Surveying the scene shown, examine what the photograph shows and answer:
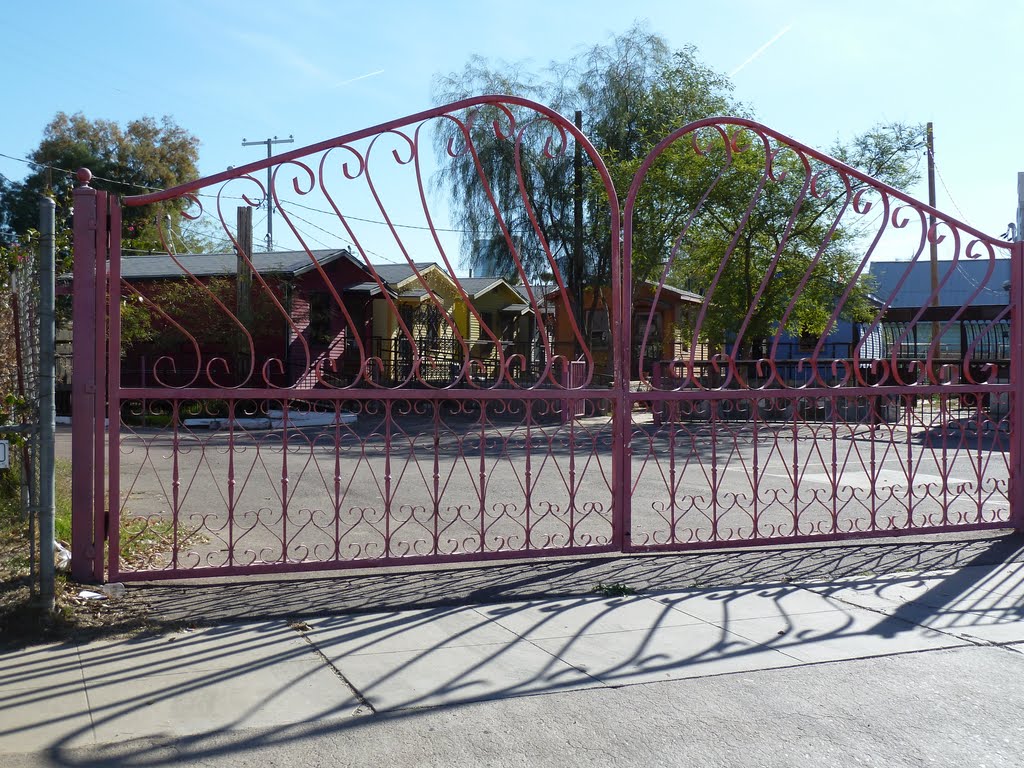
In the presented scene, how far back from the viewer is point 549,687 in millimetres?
4445

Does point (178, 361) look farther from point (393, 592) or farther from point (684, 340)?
point (393, 592)

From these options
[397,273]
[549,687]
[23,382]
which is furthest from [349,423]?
[397,273]

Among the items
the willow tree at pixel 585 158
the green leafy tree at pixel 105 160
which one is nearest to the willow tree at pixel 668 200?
the willow tree at pixel 585 158

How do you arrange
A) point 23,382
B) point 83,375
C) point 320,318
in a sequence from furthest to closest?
point 320,318, point 23,382, point 83,375


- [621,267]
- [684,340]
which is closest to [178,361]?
[684,340]

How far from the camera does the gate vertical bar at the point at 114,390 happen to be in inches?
229

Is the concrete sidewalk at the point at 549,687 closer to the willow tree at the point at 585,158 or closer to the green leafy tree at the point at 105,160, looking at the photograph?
the willow tree at the point at 585,158

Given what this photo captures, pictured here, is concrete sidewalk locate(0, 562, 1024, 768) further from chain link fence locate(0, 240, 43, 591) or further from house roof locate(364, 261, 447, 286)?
house roof locate(364, 261, 447, 286)

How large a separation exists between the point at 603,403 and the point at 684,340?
27.9ft

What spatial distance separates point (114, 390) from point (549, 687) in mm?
3221

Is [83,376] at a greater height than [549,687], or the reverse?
[83,376]

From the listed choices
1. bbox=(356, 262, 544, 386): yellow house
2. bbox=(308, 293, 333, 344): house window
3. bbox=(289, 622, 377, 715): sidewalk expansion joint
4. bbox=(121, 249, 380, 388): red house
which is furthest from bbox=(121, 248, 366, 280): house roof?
bbox=(289, 622, 377, 715): sidewalk expansion joint

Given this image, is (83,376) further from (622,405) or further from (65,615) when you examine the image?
(622,405)

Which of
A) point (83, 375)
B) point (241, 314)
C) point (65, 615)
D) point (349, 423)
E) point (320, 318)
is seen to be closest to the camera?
point (65, 615)
